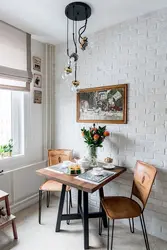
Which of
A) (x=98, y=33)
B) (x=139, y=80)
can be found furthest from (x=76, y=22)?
(x=139, y=80)

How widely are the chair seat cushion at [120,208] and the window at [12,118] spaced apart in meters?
1.46

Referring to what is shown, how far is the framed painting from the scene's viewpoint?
213cm

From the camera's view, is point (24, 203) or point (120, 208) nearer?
point (120, 208)

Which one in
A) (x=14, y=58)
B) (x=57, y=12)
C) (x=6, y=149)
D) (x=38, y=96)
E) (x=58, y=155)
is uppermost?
(x=57, y=12)

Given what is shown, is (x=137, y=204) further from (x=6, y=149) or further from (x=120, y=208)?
(x=6, y=149)

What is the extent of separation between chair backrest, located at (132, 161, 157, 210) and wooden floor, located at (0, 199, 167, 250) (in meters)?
0.52

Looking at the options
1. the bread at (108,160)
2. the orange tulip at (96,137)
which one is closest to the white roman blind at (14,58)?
the orange tulip at (96,137)

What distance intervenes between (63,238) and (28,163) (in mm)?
1152

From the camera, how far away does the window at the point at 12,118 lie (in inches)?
92.0

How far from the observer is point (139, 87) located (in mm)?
1995

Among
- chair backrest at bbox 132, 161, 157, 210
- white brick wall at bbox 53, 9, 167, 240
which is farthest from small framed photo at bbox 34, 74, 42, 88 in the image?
chair backrest at bbox 132, 161, 157, 210

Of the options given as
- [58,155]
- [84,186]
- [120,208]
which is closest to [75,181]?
[84,186]

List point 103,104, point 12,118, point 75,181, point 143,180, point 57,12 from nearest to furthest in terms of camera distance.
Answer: point 75,181, point 143,180, point 57,12, point 103,104, point 12,118

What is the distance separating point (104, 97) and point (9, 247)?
2.00 m
